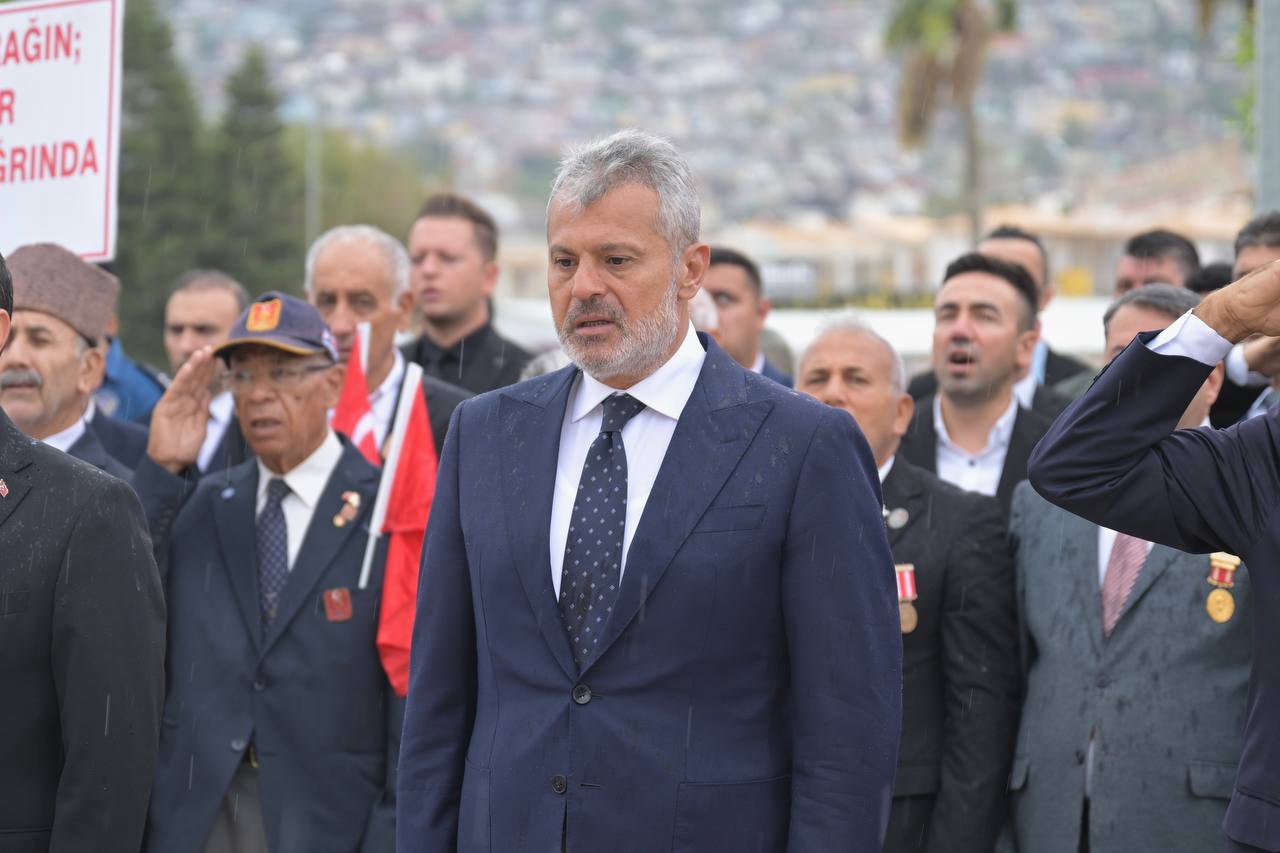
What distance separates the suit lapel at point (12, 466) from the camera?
3.76 meters

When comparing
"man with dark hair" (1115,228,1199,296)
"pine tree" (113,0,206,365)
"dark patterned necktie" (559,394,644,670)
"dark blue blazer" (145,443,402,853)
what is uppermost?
"pine tree" (113,0,206,365)

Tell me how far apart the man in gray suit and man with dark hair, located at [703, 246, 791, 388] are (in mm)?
3103

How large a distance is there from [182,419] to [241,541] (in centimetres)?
62

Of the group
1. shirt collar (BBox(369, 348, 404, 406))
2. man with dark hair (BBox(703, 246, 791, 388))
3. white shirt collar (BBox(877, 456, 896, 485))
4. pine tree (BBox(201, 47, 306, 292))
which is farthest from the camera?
pine tree (BBox(201, 47, 306, 292))

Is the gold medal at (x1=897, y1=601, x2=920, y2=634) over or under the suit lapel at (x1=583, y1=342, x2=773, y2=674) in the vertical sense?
under

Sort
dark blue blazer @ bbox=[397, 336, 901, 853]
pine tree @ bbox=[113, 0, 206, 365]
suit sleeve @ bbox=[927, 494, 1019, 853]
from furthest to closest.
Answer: pine tree @ bbox=[113, 0, 206, 365] < suit sleeve @ bbox=[927, 494, 1019, 853] < dark blue blazer @ bbox=[397, 336, 901, 853]

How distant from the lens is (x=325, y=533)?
520cm

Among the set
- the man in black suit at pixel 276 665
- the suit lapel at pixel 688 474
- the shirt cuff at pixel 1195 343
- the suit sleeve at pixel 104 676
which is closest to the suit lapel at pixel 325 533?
the man in black suit at pixel 276 665

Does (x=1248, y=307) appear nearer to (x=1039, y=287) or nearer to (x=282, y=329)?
(x=282, y=329)

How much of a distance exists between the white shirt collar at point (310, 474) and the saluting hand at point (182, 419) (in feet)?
0.93

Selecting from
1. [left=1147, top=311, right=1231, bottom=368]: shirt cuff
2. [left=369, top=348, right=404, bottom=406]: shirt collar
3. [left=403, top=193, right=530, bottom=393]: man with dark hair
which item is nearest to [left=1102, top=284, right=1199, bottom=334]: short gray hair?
[left=1147, top=311, right=1231, bottom=368]: shirt cuff

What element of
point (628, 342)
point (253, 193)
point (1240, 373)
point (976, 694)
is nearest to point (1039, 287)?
point (1240, 373)

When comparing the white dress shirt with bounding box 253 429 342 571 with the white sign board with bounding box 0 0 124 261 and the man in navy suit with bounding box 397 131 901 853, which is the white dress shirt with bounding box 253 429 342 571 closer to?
the white sign board with bounding box 0 0 124 261

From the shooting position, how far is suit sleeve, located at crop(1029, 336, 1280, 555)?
3.79 m
